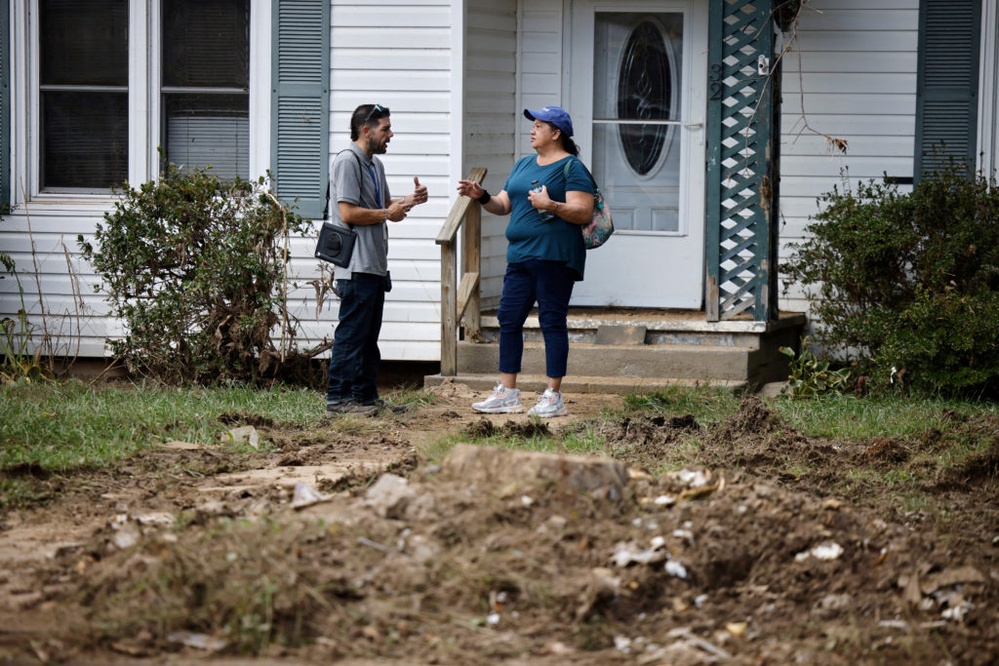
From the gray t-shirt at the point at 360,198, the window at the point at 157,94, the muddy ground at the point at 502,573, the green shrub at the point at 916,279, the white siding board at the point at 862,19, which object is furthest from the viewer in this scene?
the white siding board at the point at 862,19

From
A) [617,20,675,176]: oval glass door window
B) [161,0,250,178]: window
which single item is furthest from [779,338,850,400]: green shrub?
[161,0,250,178]: window

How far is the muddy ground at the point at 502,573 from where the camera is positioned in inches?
171

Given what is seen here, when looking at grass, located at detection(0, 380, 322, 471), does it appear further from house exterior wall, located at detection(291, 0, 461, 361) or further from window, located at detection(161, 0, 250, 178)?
window, located at detection(161, 0, 250, 178)

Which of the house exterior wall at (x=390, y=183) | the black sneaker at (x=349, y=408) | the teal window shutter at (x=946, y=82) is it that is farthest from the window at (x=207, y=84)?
the teal window shutter at (x=946, y=82)

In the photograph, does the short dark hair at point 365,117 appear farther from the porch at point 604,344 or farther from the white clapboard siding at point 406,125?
the white clapboard siding at point 406,125

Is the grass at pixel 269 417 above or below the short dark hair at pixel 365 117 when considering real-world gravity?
below

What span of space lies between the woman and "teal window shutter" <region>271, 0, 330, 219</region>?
2.32 m

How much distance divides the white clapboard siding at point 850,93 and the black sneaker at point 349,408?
402 cm

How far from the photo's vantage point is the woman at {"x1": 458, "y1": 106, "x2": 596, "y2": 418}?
331 inches

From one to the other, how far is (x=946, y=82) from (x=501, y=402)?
4690 mm

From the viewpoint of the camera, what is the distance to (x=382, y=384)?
10.8 metres

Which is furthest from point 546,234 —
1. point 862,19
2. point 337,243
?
point 862,19

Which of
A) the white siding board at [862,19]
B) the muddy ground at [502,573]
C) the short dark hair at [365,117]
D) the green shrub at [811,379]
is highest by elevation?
the white siding board at [862,19]

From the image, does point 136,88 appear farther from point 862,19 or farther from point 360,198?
point 862,19
